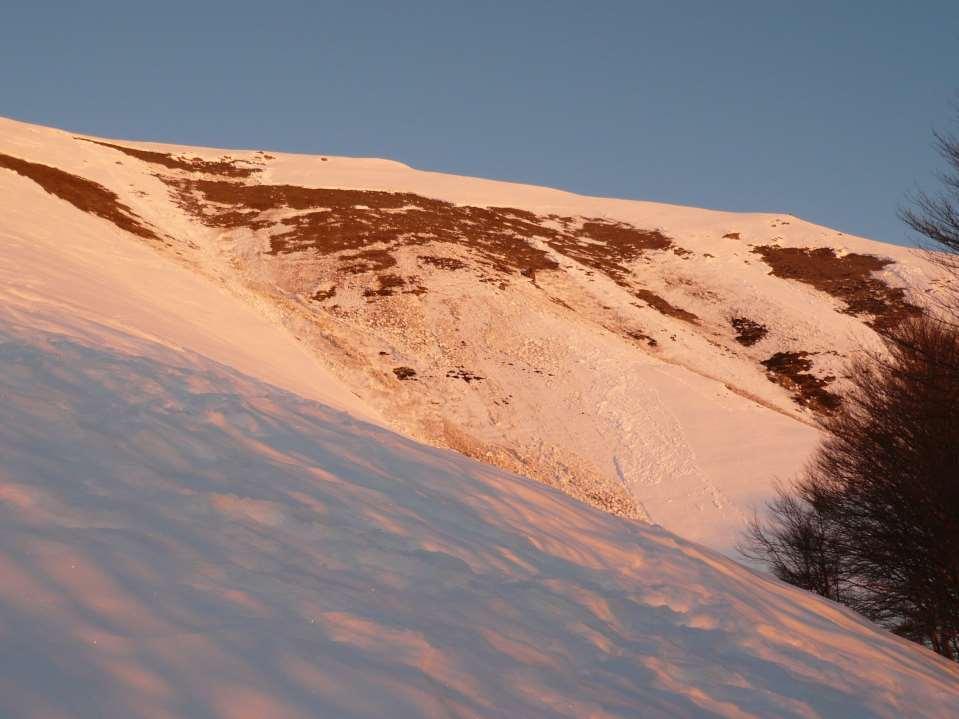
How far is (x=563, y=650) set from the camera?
4.33 m

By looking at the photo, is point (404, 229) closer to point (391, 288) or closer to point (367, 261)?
point (367, 261)

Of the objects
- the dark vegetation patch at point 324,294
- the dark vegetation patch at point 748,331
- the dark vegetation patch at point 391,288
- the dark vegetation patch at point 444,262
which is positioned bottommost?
the dark vegetation patch at point 324,294

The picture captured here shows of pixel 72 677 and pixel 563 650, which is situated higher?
pixel 563 650

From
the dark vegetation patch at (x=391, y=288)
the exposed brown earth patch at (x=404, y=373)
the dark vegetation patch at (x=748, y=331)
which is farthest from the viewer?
the dark vegetation patch at (x=748, y=331)

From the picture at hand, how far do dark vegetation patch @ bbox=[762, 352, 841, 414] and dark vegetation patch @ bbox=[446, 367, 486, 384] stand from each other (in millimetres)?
16780

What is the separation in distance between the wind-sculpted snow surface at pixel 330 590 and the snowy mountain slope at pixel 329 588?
0.02 m

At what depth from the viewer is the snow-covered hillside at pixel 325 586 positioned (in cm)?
301

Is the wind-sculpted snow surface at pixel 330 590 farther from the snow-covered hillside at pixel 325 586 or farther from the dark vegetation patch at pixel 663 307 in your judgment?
the dark vegetation patch at pixel 663 307

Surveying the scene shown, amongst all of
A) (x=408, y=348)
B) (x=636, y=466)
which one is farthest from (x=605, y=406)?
(x=408, y=348)

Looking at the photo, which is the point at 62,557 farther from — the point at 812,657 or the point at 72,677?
the point at 812,657

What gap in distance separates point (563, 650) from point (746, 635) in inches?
85.1

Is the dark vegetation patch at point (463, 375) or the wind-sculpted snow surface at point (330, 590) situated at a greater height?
the dark vegetation patch at point (463, 375)

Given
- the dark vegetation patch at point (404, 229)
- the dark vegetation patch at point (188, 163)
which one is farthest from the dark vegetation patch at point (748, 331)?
the dark vegetation patch at point (188, 163)

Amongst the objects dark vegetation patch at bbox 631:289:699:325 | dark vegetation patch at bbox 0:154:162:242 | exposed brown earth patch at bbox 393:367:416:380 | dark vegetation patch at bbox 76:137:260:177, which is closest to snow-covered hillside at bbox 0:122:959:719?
exposed brown earth patch at bbox 393:367:416:380
